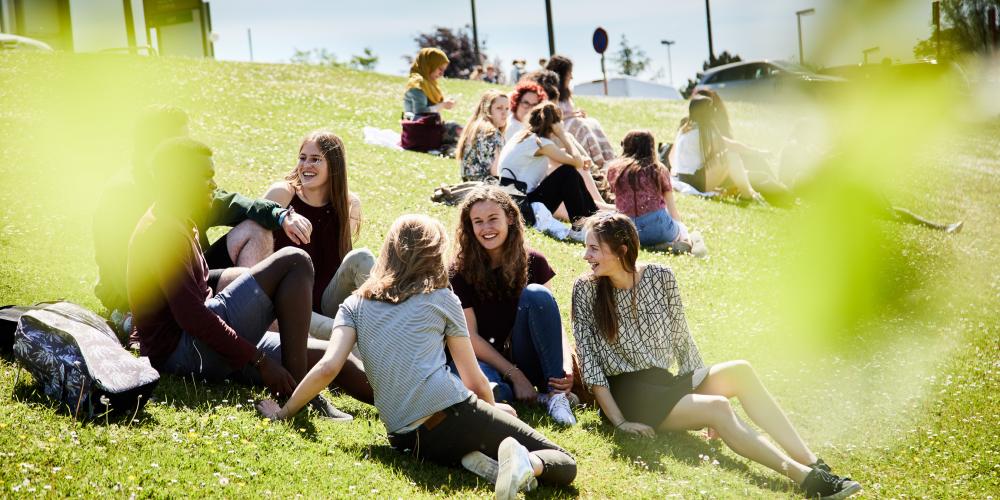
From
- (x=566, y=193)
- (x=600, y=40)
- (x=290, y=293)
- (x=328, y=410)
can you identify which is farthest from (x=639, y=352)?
(x=600, y=40)

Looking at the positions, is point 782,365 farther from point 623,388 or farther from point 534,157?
point 534,157

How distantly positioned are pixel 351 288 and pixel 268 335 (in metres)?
0.94

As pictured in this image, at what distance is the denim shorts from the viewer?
5773 millimetres

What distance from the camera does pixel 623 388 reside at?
6203 mm

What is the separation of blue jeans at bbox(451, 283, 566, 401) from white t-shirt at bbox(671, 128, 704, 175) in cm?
872

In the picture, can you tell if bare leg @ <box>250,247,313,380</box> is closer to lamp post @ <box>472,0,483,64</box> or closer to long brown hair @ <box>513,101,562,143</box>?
long brown hair @ <box>513,101,562,143</box>

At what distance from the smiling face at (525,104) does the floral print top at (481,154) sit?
0.53 metres

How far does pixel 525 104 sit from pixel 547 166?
4.89 feet

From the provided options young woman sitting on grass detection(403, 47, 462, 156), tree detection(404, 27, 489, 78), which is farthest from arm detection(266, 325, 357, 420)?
tree detection(404, 27, 489, 78)

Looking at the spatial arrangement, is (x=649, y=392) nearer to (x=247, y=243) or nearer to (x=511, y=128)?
(x=247, y=243)

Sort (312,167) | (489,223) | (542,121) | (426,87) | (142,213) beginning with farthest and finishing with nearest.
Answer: (426,87)
(542,121)
(312,167)
(142,213)
(489,223)

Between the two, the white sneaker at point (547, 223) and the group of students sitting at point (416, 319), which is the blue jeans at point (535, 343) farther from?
the white sneaker at point (547, 223)

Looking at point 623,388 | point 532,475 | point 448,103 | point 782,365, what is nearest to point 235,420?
point 532,475

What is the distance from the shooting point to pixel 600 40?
27.3 m
